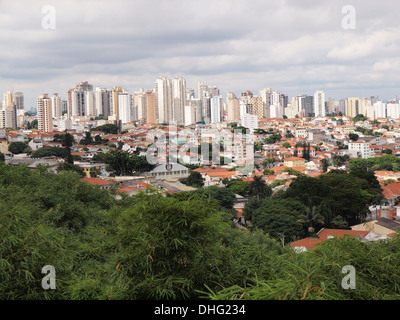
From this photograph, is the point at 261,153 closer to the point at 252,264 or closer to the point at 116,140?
the point at 116,140

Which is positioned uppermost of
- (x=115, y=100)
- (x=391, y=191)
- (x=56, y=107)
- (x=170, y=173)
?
(x=115, y=100)

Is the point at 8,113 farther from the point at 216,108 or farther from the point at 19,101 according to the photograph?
the point at 216,108

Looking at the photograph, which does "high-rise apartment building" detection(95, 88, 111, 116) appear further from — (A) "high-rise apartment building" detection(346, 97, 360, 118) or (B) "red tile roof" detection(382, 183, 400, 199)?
(A) "high-rise apartment building" detection(346, 97, 360, 118)

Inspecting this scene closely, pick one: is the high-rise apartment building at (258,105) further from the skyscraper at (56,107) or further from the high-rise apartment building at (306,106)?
the skyscraper at (56,107)

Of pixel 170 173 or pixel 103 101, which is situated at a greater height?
pixel 103 101

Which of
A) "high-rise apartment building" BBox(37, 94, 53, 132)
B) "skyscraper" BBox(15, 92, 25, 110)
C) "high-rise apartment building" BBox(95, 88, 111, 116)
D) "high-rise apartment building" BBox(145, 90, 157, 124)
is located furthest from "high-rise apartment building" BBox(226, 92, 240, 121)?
"skyscraper" BBox(15, 92, 25, 110)

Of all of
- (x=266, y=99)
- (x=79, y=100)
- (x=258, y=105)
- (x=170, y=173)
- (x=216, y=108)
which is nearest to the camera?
(x=170, y=173)

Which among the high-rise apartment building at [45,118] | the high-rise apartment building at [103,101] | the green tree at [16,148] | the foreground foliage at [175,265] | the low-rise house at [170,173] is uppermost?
the high-rise apartment building at [103,101]

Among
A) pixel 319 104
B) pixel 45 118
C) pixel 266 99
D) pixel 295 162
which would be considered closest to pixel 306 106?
pixel 319 104

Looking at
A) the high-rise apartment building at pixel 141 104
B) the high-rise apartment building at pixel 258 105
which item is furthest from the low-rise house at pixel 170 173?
the high-rise apartment building at pixel 258 105

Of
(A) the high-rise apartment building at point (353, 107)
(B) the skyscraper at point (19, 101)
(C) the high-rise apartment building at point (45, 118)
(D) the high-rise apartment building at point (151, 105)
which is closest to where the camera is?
(D) the high-rise apartment building at point (151, 105)
